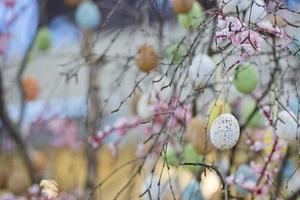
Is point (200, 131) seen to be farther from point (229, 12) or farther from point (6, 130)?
point (6, 130)

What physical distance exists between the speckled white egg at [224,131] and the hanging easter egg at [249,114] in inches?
22.5

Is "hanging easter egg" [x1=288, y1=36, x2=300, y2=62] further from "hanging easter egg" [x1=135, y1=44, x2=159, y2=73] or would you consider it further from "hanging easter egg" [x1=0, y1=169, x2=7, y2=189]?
"hanging easter egg" [x1=0, y1=169, x2=7, y2=189]

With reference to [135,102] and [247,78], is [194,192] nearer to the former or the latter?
[247,78]

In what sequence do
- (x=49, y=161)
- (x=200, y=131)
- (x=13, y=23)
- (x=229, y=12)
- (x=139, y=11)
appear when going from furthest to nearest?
1. (x=49, y=161)
2. (x=13, y=23)
3. (x=139, y=11)
4. (x=200, y=131)
5. (x=229, y=12)

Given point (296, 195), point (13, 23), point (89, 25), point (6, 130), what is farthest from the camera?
point (13, 23)

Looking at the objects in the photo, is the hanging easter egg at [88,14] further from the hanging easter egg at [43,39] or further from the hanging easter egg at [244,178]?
the hanging easter egg at [244,178]

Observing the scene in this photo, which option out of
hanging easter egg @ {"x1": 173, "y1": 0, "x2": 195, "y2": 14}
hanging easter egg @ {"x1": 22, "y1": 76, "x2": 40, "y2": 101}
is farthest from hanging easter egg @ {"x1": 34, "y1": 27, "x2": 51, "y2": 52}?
hanging easter egg @ {"x1": 173, "y1": 0, "x2": 195, "y2": 14}

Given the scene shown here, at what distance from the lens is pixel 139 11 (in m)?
1.67

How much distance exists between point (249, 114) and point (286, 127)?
53 centimetres

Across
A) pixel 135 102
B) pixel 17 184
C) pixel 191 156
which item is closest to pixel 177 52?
pixel 191 156

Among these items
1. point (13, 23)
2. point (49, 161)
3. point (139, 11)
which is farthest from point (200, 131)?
point (49, 161)

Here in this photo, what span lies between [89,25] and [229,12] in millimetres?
860

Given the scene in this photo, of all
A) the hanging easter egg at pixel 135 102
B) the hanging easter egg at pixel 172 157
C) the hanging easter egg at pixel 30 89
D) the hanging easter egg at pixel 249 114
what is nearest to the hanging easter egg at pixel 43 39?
the hanging easter egg at pixel 30 89

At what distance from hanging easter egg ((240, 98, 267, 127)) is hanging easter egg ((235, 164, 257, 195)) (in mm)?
143
